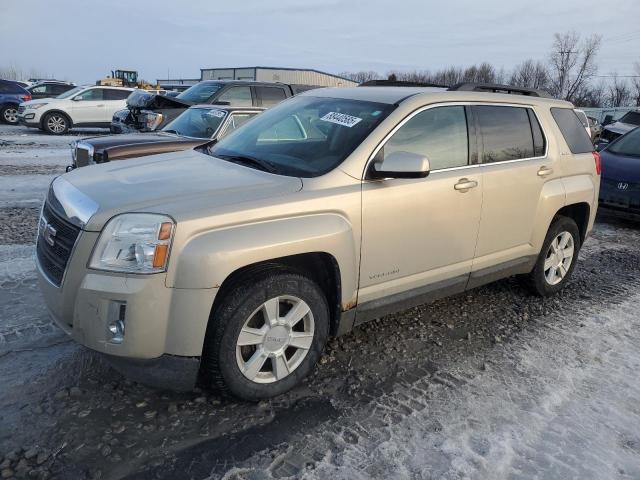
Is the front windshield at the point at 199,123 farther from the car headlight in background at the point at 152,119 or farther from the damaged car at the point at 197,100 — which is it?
the damaged car at the point at 197,100

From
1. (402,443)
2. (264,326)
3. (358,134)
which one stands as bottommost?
(402,443)

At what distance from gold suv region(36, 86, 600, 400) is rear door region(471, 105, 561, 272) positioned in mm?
14

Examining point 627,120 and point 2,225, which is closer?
point 2,225

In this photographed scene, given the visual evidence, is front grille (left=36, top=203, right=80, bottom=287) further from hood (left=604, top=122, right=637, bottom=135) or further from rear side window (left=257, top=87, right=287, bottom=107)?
hood (left=604, top=122, right=637, bottom=135)

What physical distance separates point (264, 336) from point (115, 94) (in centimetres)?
1829

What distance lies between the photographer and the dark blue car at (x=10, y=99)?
798 inches

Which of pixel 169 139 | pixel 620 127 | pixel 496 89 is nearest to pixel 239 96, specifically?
pixel 169 139

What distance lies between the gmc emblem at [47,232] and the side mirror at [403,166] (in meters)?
1.88

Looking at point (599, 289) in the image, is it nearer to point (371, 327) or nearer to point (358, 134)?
point (371, 327)

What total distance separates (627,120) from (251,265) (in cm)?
1918

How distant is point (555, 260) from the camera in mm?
4918

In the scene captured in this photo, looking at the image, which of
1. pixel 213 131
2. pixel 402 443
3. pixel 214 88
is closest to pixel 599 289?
pixel 402 443

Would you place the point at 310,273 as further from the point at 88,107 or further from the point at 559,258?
the point at 88,107

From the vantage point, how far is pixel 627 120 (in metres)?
18.1
